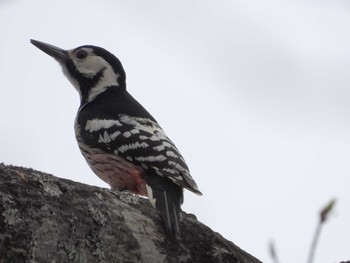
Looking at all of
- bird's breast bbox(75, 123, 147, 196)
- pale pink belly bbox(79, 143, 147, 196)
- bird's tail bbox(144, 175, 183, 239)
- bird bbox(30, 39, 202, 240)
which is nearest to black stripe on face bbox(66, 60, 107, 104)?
bird bbox(30, 39, 202, 240)

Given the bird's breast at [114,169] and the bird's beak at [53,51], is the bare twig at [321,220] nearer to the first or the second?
the bird's breast at [114,169]

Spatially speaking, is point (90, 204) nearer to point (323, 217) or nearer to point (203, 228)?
point (203, 228)

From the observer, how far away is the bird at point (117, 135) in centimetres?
469

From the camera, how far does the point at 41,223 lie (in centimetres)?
248

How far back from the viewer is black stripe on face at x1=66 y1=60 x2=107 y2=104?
268 inches

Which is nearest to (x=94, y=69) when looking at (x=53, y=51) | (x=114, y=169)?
(x=53, y=51)

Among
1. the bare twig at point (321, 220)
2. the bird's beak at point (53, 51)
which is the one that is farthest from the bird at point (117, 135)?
the bare twig at point (321, 220)

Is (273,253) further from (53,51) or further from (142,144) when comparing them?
A: (53,51)

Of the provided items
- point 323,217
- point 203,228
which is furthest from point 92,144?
point 323,217

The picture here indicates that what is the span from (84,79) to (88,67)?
133 millimetres

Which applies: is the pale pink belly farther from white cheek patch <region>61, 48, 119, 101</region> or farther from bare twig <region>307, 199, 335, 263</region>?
bare twig <region>307, 199, 335, 263</region>

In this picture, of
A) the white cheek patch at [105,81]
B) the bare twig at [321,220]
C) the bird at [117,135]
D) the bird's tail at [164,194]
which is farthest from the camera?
the white cheek patch at [105,81]

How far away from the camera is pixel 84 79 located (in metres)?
6.85

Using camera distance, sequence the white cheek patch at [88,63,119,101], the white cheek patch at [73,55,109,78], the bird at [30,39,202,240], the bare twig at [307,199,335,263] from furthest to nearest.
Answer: the white cheek patch at [73,55,109,78] < the white cheek patch at [88,63,119,101] < the bird at [30,39,202,240] < the bare twig at [307,199,335,263]
